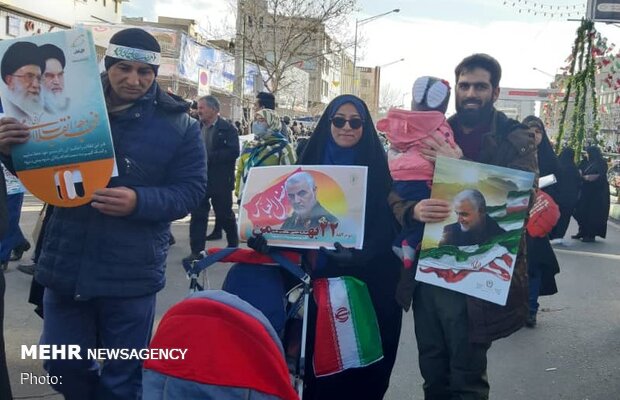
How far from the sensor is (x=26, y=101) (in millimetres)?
2564

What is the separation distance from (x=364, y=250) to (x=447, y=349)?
2.04ft

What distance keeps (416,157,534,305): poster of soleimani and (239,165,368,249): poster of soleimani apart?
387 millimetres

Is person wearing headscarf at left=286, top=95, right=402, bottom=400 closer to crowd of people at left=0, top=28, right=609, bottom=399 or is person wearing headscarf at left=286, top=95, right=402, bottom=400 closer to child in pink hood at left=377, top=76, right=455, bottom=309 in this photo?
crowd of people at left=0, top=28, right=609, bottom=399

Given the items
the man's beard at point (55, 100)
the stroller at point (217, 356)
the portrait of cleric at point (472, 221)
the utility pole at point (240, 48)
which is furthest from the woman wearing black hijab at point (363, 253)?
the utility pole at point (240, 48)

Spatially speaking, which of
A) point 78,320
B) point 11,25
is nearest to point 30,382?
point 78,320

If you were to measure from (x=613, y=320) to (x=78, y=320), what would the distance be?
17.0 feet

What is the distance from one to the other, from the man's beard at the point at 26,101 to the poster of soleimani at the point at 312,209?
105cm

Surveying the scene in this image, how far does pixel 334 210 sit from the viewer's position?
2.94 m

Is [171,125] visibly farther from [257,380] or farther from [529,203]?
[529,203]

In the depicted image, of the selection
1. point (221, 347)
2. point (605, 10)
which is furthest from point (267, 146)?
point (605, 10)

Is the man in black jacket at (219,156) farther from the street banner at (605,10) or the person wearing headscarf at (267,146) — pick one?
the street banner at (605,10)

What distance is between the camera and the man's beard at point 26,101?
2.55m

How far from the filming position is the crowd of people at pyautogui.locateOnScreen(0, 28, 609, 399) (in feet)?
8.84

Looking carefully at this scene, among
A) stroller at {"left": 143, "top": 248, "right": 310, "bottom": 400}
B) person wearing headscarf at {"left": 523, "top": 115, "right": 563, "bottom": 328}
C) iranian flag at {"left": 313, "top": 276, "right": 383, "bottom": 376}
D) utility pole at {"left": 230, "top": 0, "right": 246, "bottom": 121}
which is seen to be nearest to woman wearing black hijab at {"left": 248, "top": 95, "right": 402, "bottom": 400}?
iranian flag at {"left": 313, "top": 276, "right": 383, "bottom": 376}
